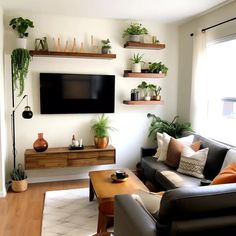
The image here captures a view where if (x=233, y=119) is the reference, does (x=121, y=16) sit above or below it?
above

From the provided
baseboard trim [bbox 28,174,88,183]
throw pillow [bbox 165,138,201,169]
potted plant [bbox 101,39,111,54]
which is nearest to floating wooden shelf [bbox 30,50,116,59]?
potted plant [bbox 101,39,111,54]

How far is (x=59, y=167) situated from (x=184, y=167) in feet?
5.91

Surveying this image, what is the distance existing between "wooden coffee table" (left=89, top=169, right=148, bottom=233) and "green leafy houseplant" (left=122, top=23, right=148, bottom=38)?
7.25 ft

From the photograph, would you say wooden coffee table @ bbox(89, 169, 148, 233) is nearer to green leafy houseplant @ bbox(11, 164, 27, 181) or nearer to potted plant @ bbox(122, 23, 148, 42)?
green leafy houseplant @ bbox(11, 164, 27, 181)

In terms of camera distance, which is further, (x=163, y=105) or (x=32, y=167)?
(x=163, y=105)

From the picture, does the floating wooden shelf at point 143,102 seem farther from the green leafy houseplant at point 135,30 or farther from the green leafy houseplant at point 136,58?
the green leafy houseplant at point 135,30

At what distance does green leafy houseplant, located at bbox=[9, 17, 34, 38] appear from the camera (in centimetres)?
376

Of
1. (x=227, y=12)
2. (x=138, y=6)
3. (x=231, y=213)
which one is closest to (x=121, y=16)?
(x=138, y=6)

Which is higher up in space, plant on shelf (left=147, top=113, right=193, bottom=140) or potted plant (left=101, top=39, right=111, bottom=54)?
potted plant (left=101, top=39, right=111, bottom=54)

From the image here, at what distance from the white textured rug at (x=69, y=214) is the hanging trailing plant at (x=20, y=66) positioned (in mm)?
1623

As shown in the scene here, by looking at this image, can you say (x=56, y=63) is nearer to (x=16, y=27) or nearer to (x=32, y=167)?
(x=16, y=27)

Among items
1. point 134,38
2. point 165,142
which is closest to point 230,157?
point 165,142

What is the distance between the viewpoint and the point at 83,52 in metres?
4.14

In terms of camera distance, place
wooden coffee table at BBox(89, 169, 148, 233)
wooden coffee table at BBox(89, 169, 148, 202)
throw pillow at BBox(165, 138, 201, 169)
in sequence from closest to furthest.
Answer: wooden coffee table at BBox(89, 169, 148, 233) < wooden coffee table at BBox(89, 169, 148, 202) < throw pillow at BBox(165, 138, 201, 169)
